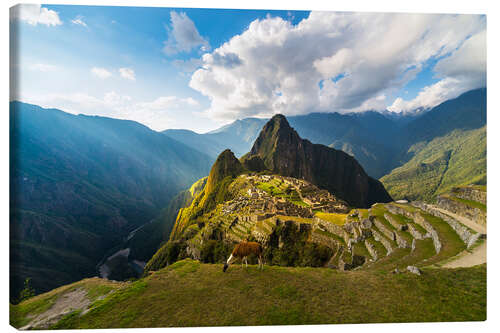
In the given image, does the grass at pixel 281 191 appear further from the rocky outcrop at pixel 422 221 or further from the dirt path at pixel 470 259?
the dirt path at pixel 470 259

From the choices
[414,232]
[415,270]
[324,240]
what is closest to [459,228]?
[414,232]

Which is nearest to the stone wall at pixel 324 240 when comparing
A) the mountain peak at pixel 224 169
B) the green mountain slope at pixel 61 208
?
the green mountain slope at pixel 61 208

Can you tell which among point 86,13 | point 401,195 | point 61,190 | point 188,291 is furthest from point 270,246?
point 401,195

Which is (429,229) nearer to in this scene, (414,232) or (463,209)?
(414,232)

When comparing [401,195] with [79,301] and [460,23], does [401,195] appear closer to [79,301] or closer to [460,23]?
[460,23]

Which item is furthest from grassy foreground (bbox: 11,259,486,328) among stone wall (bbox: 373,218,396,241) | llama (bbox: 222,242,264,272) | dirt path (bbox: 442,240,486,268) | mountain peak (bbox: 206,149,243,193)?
mountain peak (bbox: 206,149,243,193)

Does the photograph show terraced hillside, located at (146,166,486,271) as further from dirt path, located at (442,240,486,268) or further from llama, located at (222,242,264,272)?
llama, located at (222,242,264,272)
